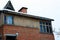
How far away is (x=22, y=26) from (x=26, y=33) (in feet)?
4.46

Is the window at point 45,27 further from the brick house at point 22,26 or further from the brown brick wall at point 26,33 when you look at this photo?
the brown brick wall at point 26,33

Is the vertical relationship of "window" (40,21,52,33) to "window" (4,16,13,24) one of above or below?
below

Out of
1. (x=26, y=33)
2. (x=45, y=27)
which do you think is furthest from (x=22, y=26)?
(x=45, y=27)

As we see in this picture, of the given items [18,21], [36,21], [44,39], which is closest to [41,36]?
[44,39]

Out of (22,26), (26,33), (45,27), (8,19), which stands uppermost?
(8,19)

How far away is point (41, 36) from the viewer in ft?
98.8

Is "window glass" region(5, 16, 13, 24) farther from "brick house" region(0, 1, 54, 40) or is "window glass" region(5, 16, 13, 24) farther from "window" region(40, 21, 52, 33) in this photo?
"window" region(40, 21, 52, 33)

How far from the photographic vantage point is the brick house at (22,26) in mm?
26688

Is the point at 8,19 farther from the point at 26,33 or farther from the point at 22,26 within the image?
the point at 26,33

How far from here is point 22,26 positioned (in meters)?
28.5

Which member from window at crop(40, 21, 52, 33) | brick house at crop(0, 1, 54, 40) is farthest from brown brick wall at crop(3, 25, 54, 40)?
window at crop(40, 21, 52, 33)

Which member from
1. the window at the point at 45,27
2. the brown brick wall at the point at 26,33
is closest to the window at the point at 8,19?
the brown brick wall at the point at 26,33

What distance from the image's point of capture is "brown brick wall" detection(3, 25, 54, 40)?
26.8 m

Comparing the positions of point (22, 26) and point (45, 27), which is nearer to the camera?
point (22, 26)
